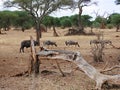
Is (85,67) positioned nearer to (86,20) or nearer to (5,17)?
(5,17)

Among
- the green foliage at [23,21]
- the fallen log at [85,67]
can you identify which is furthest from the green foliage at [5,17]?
the fallen log at [85,67]

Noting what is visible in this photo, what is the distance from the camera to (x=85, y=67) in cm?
1125

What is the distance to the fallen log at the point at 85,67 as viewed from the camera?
10.8 m

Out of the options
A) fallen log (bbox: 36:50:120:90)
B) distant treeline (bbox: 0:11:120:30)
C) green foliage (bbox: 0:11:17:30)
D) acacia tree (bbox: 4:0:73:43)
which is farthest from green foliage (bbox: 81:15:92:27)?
fallen log (bbox: 36:50:120:90)

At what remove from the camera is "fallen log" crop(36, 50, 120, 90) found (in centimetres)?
1077

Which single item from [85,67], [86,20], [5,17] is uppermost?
[85,67]

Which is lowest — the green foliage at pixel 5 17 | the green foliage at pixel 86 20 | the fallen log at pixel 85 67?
the green foliage at pixel 86 20

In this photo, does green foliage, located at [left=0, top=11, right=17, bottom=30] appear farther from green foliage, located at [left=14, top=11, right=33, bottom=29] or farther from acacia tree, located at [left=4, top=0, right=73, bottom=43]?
acacia tree, located at [left=4, top=0, right=73, bottom=43]

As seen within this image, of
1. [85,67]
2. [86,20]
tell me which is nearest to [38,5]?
[85,67]

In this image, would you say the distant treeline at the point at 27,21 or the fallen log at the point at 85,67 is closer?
the fallen log at the point at 85,67

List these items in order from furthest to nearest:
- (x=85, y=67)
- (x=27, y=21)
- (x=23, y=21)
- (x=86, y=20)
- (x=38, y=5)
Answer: (x=86, y=20) < (x=27, y=21) < (x=23, y=21) < (x=38, y=5) < (x=85, y=67)

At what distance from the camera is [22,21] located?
6378 centimetres

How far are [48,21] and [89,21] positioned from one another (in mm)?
8894

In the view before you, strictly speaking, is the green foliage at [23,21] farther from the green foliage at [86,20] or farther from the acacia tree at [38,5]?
the acacia tree at [38,5]
